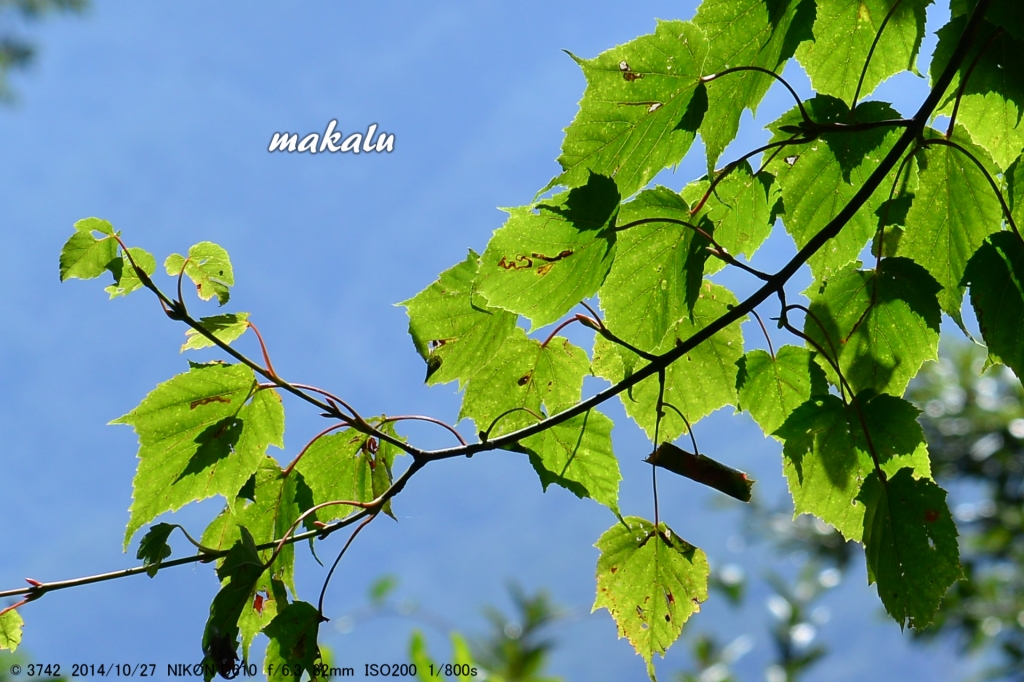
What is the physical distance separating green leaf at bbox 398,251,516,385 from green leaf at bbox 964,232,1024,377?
478 mm

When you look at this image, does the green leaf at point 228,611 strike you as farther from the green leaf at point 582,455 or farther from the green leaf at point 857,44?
the green leaf at point 857,44

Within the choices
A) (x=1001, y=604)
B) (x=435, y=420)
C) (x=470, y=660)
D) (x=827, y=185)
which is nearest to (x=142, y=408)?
(x=435, y=420)

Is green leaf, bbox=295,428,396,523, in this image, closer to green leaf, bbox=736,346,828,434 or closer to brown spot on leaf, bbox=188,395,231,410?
brown spot on leaf, bbox=188,395,231,410

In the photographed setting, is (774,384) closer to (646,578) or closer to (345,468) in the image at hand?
(646,578)

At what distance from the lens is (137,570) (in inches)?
32.6

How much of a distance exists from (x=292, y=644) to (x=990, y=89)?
3.08ft

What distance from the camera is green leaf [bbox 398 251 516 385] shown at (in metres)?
0.94

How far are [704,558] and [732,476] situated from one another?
0.46 ft

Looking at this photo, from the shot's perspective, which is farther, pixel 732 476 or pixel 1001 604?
pixel 1001 604

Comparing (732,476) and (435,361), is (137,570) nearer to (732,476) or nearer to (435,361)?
(435,361)

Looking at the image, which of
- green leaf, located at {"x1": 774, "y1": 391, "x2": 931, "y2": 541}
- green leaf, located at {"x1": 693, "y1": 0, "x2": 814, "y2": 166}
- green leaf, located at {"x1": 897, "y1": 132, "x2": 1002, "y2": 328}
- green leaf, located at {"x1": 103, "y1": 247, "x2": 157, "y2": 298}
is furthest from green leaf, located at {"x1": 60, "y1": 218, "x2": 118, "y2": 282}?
green leaf, located at {"x1": 897, "y1": 132, "x2": 1002, "y2": 328}

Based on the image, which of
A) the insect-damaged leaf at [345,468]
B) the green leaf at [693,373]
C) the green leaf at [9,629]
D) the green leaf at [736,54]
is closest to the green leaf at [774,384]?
the green leaf at [693,373]

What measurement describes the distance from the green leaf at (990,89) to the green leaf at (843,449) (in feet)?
1.06

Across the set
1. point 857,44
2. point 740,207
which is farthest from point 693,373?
point 857,44
